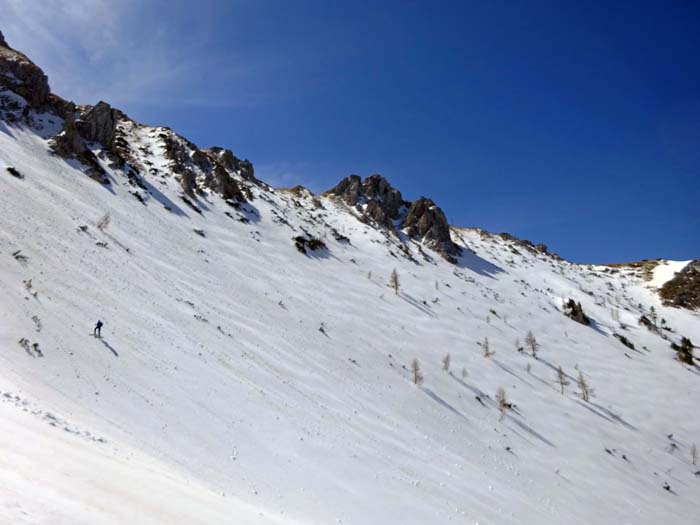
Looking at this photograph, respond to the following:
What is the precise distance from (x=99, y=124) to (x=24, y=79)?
9.68 meters

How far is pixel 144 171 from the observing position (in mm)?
62969

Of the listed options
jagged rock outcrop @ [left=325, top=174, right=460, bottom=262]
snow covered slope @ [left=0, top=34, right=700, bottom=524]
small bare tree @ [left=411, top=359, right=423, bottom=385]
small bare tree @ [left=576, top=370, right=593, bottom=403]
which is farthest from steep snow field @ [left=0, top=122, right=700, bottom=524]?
jagged rock outcrop @ [left=325, top=174, right=460, bottom=262]

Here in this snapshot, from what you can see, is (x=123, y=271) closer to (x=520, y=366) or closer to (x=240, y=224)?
(x=240, y=224)

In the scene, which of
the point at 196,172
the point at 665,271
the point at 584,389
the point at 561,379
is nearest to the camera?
the point at 584,389

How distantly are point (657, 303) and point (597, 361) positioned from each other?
2777 inches

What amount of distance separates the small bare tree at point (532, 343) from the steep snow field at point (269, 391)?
1.39m

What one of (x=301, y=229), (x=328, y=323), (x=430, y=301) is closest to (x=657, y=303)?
(x=430, y=301)

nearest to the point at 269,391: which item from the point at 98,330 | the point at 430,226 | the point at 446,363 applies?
the point at 98,330

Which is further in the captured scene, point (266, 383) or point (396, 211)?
point (396, 211)

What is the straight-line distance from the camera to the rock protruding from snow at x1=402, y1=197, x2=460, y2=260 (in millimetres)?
103312

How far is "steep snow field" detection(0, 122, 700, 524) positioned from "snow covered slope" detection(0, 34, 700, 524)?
144 mm

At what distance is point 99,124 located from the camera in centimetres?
6078

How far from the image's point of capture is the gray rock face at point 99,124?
195 feet

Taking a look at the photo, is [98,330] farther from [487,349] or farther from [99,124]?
[99,124]
